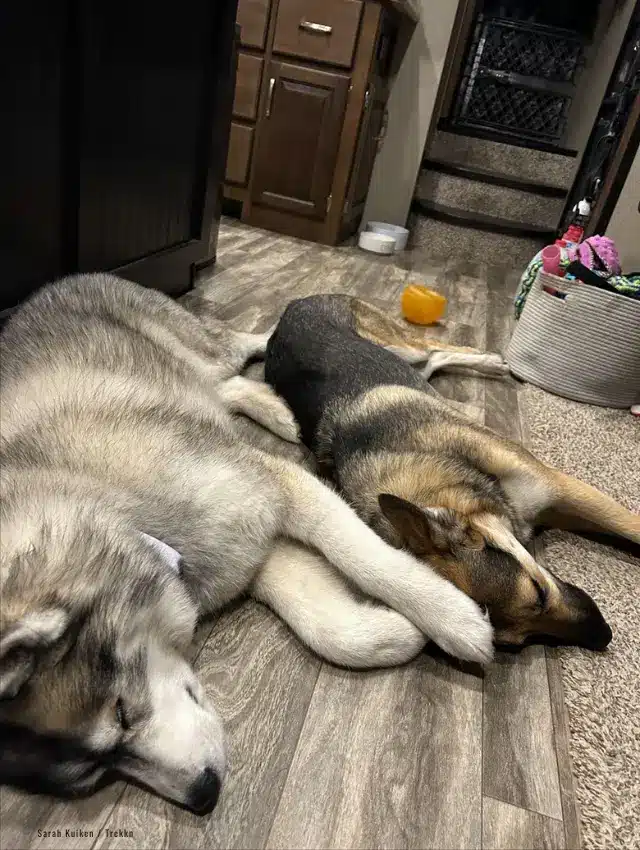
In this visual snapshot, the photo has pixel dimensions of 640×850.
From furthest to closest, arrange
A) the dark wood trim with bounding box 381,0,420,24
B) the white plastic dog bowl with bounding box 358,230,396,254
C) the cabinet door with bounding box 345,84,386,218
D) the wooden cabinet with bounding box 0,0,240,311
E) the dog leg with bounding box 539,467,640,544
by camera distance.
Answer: the white plastic dog bowl with bounding box 358,230,396,254 → the cabinet door with bounding box 345,84,386,218 → the dark wood trim with bounding box 381,0,420,24 → the wooden cabinet with bounding box 0,0,240,311 → the dog leg with bounding box 539,467,640,544

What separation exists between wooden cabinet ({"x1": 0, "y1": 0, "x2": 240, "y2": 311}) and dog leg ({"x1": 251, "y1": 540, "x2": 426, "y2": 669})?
1.29 meters

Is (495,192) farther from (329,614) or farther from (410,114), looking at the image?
(329,614)

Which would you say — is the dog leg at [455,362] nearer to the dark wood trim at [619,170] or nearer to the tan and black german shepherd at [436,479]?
the tan and black german shepherd at [436,479]

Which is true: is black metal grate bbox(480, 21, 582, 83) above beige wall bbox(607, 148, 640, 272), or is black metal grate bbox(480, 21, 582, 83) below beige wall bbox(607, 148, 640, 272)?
above

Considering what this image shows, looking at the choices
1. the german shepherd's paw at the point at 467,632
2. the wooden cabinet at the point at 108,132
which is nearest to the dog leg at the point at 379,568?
the german shepherd's paw at the point at 467,632

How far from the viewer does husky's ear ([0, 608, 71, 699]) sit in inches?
30.9

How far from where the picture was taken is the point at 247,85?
467 centimetres

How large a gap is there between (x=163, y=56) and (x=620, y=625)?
2489 millimetres

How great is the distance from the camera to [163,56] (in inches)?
94.3

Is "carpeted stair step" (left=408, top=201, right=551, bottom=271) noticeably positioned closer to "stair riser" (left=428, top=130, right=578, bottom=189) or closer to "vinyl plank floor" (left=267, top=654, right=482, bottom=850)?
"stair riser" (left=428, top=130, right=578, bottom=189)

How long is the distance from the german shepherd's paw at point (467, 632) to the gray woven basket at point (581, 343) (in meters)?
1.69

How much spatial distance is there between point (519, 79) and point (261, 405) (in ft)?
18.3

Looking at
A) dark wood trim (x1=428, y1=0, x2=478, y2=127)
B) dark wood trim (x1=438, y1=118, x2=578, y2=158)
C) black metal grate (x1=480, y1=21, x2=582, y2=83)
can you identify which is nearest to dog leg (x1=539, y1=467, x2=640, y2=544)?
dark wood trim (x1=428, y1=0, x2=478, y2=127)

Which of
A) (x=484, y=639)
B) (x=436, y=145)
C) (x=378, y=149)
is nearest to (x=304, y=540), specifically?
(x=484, y=639)
